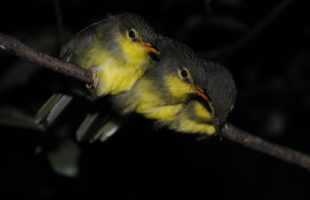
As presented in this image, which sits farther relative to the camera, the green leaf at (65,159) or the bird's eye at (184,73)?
the bird's eye at (184,73)

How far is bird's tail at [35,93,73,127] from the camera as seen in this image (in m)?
3.90

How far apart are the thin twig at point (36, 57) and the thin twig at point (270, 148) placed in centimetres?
187

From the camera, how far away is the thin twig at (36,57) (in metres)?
2.52

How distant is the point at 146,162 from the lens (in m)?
7.20

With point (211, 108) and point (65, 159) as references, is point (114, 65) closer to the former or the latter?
point (65, 159)

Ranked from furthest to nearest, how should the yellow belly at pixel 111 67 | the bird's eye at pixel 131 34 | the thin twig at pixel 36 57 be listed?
the bird's eye at pixel 131 34, the yellow belly at pixel 111 67, the thin twig at pixel 36 57

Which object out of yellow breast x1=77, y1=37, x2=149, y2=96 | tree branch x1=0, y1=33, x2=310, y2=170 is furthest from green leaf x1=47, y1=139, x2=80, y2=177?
tree branch x1=0, y1=33, x2=310, y2=170

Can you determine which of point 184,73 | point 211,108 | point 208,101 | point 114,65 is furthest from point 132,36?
point 211,108

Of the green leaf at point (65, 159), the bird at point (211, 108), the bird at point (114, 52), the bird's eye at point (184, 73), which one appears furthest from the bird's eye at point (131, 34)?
the green leaf at point (65, 159)

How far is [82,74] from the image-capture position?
10.2 feet

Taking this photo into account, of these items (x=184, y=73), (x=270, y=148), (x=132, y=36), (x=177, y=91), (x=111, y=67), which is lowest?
(x=270, y=148)

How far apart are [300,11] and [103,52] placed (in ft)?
13.5

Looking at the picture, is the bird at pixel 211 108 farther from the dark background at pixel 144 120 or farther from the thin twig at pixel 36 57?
the thin twig at pixel 36 57

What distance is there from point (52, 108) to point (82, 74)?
0.97 meters
